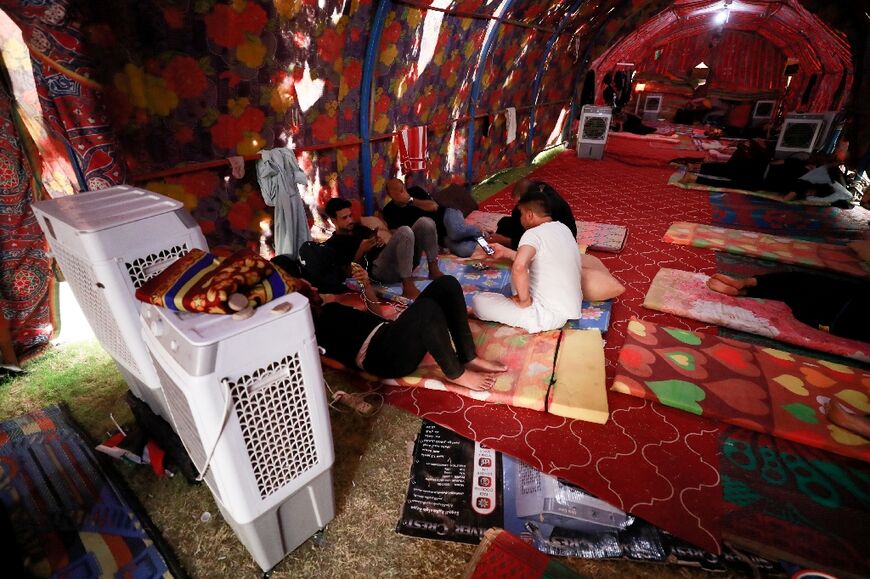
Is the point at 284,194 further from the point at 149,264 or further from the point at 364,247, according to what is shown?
the point at 149,264

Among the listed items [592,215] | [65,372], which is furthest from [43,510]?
[592,215]

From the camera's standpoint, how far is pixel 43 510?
181cm

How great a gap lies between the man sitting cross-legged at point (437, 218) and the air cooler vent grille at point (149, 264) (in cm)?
256

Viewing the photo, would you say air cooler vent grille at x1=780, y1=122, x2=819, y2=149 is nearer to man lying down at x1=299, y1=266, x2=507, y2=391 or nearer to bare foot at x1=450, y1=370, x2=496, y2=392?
man lying down at x1=299, y1=266, x2=507, y2=391

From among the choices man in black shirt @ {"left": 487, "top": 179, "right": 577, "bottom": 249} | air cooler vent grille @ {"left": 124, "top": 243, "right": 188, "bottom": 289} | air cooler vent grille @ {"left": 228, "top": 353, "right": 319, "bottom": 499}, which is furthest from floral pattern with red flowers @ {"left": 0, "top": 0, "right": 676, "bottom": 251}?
air cooler vent grille @ {"left": 228, "top": 353, "right": 319, "bottom": 499}

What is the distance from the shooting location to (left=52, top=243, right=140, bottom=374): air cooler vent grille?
178cm

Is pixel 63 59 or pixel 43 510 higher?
pixel 63 59

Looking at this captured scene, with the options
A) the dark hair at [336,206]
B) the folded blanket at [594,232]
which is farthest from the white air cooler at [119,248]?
the folded blanket at [594,232]

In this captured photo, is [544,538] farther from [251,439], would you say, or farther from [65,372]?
[65,372]

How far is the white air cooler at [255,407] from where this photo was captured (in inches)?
46.0

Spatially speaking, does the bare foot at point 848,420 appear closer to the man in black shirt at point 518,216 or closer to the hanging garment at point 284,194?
the man in black shirt at point 518,216

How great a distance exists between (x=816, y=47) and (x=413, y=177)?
1352 centimetres

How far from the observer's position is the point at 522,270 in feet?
9.02

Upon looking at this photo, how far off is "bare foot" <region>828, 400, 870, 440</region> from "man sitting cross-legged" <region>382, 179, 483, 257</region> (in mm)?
2932
